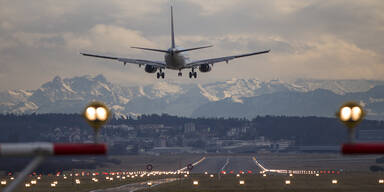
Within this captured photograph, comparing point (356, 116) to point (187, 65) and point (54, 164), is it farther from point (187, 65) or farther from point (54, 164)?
point (54, 164)

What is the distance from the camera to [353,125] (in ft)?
43.0

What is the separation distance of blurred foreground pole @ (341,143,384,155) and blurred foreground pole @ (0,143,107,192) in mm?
4575

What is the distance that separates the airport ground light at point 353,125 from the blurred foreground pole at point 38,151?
4670mm

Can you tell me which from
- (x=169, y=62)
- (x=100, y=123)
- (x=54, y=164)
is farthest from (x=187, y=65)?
(x=100, y=123)

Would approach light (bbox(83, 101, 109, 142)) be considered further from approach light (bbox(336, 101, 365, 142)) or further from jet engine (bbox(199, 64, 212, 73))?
jet engine (bbox(199, 64, 212, 73))

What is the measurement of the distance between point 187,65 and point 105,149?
97.9m

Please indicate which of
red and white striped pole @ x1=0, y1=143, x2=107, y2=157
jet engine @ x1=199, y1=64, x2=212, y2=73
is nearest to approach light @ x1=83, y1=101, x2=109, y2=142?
red and white striped pole @ x1=0, y1=143, x2=107, y2=157

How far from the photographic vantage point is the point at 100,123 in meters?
13.4

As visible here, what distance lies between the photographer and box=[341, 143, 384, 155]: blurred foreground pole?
12.4 metres

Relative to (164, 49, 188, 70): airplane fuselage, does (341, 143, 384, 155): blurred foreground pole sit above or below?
below

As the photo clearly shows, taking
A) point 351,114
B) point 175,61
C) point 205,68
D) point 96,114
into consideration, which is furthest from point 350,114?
point 205,68

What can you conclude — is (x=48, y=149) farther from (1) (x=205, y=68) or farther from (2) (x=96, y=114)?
(1) (x=205, y=68)

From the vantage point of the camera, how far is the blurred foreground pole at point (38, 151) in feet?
39.7

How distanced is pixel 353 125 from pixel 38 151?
20.2 ft
